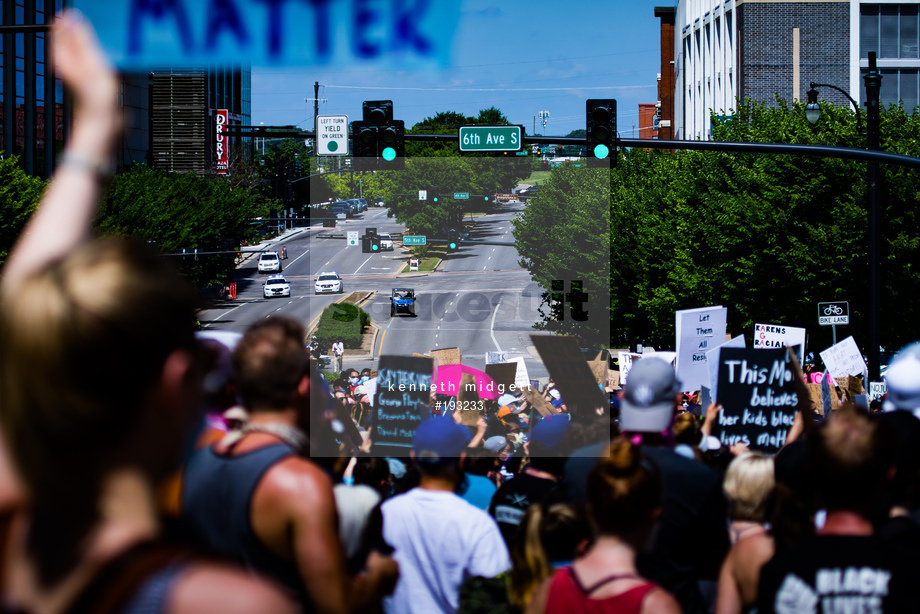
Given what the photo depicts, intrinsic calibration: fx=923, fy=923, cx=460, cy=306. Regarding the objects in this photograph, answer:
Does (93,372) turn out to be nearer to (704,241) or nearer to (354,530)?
Answer: (354,530)

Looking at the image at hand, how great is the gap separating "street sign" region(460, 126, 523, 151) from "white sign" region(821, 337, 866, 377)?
6168 mm

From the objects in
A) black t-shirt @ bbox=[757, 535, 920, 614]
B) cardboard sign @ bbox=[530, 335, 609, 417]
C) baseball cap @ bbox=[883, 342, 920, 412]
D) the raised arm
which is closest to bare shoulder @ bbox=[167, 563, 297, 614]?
the raised arm

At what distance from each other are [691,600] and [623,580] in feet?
3.33

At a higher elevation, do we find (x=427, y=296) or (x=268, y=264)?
(x=268, y=264)

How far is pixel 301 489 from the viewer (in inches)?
101

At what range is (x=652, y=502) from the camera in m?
3.08

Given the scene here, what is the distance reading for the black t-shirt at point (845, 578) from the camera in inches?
109

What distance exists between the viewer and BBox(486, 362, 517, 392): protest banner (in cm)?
1790

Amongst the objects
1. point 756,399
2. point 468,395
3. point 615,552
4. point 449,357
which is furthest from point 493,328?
point 615,552

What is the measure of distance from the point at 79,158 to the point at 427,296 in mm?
66753

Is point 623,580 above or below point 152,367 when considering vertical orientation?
below

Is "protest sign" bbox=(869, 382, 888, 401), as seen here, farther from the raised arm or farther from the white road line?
the white road line

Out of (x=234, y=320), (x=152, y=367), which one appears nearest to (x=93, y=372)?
(x=152, y=367)

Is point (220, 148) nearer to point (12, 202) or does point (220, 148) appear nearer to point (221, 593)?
point (12, 202)
